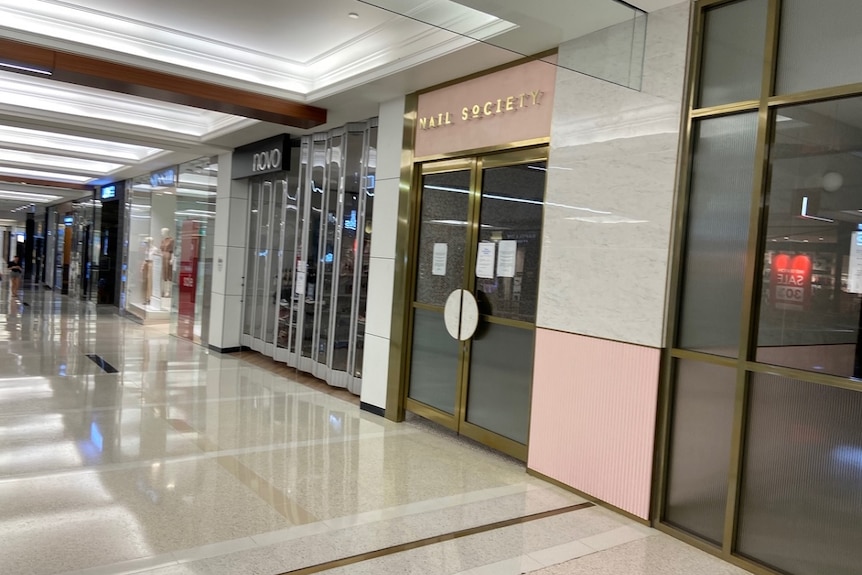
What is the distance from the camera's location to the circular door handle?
5.72 metres

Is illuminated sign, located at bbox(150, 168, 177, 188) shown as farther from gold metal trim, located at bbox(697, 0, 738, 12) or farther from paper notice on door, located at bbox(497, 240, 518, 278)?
gold metal trim, located at bbox(697, 0, 738, 12)

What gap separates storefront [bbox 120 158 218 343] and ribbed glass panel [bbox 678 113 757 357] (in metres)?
9.04

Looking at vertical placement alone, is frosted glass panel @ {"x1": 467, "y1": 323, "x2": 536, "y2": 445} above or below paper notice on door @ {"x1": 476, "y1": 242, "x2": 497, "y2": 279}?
below

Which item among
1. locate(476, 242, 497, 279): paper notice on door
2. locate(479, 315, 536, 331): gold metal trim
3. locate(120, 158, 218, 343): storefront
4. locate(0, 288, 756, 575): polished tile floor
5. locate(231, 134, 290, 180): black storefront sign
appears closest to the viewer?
locate(0, 288, 756, 575): polished tile floor

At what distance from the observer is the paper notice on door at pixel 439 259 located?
615cm

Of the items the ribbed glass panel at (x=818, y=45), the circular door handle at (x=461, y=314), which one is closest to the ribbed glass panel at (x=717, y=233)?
the ribbed glass panel at (x=818, y=45)

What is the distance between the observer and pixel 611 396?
4.38 m

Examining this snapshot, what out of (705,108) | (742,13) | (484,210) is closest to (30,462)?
(484,210)

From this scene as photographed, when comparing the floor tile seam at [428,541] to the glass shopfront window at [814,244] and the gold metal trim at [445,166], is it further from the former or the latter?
the gold metal trim at [445,166]

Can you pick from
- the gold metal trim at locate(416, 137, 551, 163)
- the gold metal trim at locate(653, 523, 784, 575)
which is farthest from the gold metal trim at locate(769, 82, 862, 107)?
the gold metal trim at locate(653, 523, 784, 575)

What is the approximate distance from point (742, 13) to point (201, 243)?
32.5 feet

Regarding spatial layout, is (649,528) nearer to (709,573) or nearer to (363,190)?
(709,573)

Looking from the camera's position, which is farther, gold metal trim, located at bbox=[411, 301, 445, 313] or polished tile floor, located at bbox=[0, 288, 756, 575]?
gold metal trim, located at bbox=[411, 301, 445, 313]

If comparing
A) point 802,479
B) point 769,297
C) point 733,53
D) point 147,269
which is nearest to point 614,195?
point 733,53
